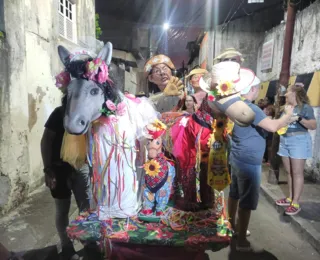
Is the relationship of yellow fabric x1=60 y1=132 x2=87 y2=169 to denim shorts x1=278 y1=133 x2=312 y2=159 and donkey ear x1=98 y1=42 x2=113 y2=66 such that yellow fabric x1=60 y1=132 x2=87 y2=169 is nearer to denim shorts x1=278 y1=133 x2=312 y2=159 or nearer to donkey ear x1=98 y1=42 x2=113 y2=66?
donkey ear x1=98 y1=42 x2=113 y2=66

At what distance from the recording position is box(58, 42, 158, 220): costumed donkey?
1545 millimetres

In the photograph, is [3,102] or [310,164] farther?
[310,164]

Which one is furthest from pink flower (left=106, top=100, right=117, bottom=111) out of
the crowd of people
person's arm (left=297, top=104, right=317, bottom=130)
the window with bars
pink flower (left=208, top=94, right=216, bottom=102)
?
the window with bars

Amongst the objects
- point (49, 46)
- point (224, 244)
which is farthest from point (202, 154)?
point (49, 46)

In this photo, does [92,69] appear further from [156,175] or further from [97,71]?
[156,175]

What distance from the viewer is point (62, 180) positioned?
8.05 ft

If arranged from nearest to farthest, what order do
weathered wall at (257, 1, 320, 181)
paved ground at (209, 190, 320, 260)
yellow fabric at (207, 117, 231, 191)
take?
yellow fabric at (207, 117, 231, 191) → paved ground at (209, 190, 320, 260) → weathered wall at (257, 1, 320, 181)

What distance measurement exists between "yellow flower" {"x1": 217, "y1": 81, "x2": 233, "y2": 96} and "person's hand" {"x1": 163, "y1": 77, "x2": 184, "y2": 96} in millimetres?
923

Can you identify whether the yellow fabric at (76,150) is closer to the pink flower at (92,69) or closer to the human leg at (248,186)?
the pink flower at (92,69)

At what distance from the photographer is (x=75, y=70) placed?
158 centimetres

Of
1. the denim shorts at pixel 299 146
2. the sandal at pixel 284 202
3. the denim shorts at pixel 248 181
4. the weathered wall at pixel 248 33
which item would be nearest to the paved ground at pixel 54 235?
the sandal at pixel 284 202

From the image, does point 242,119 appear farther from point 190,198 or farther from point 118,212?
point 118,212

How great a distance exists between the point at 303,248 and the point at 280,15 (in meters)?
10.7

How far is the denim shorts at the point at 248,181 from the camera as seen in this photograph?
271cm
